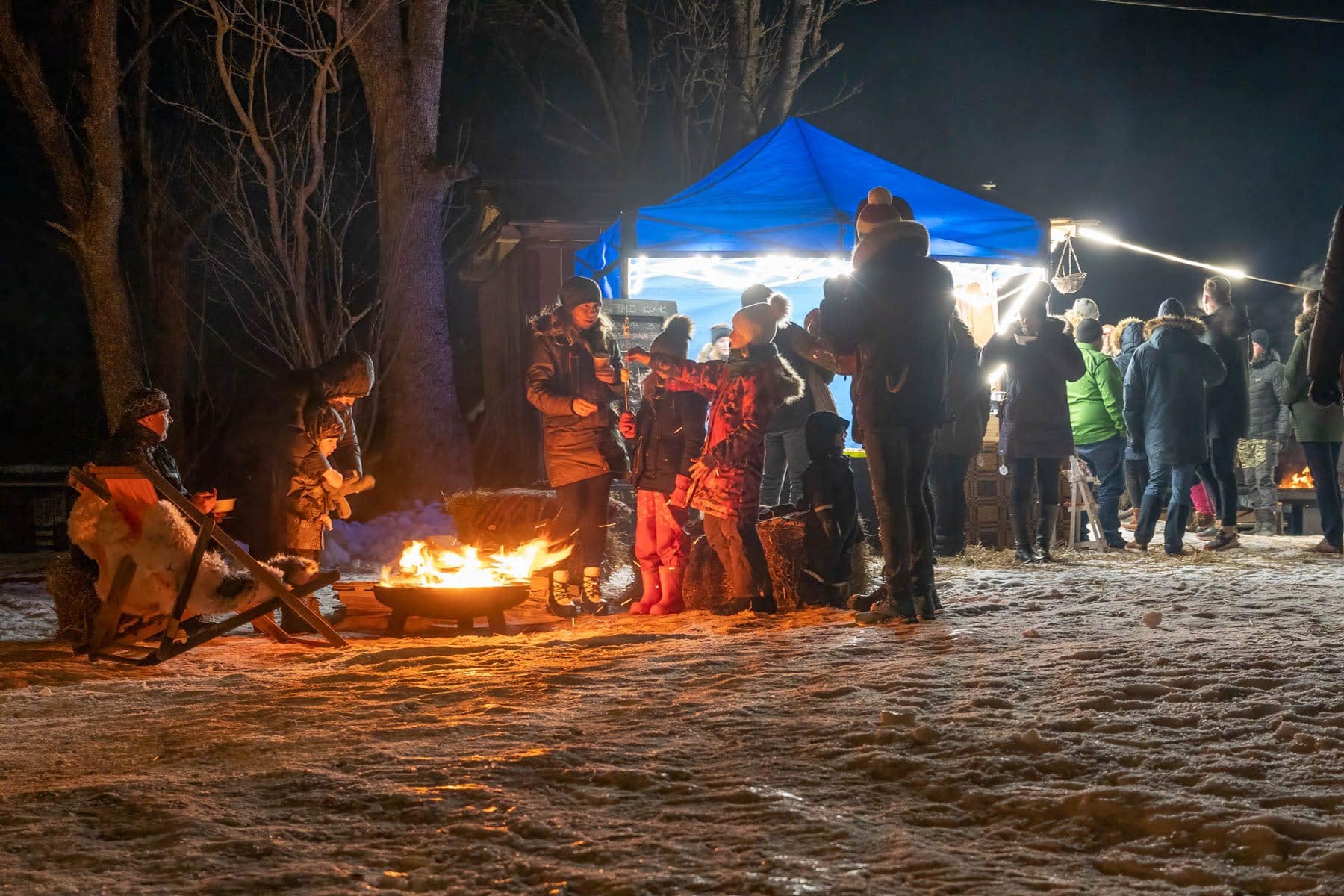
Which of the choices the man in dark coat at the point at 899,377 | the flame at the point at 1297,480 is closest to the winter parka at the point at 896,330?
the man in dark coat at the point at 899,377

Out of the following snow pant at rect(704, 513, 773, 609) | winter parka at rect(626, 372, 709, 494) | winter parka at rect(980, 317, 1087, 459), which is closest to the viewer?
snow pant at rect(704, 513, 773, 609)

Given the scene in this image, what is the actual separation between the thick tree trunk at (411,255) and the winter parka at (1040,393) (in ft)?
20.0

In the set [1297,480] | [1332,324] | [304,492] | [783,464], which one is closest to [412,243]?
[783,464]

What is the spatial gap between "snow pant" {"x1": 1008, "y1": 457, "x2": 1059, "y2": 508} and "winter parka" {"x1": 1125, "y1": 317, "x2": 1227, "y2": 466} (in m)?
1.04

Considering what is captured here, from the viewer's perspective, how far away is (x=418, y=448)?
12.6m

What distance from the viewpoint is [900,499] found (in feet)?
20.4

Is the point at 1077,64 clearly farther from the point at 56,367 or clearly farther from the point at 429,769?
the point at 429,769

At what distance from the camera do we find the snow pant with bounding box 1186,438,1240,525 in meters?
10.0

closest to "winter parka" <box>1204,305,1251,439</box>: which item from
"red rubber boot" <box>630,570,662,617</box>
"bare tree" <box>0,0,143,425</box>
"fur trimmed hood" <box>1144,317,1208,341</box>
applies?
"fur trimmed hood" <box>1144,317,1208,341</box>

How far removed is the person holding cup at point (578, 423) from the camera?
7160 millimetres

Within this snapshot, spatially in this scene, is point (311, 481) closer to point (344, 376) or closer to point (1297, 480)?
point (344, 376)

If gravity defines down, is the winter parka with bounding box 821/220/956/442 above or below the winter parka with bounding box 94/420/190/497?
above

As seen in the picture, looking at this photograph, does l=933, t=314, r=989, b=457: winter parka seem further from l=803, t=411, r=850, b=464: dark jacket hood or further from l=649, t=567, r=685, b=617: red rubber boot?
l=649, t=567, r=685, b=617: red rubber boot

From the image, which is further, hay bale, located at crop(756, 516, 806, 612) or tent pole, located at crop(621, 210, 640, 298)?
tent pole, located at crop(621, 210, 640, 298)
